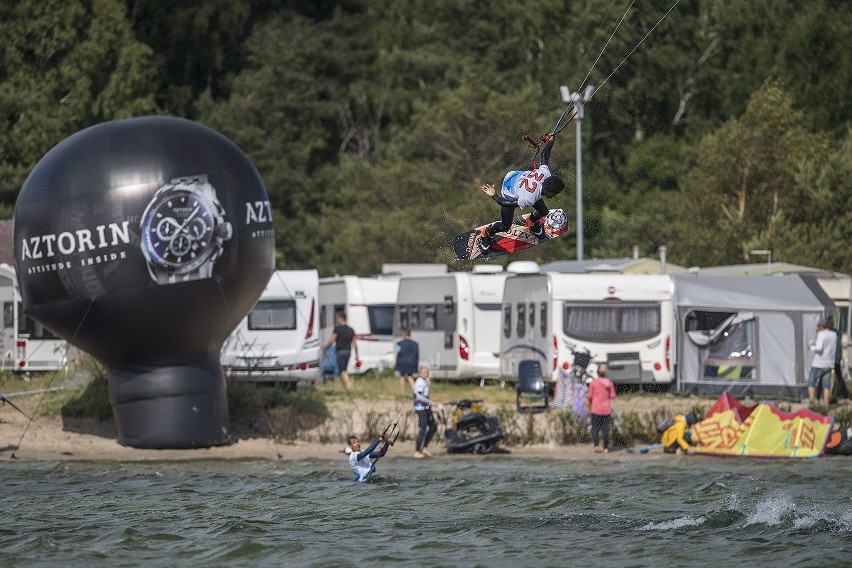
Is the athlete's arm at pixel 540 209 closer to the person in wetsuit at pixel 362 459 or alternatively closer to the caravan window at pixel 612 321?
the person in wetsuit at pixel 362 459

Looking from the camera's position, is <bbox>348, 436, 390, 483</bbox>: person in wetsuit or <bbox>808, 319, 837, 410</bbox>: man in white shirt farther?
<bbox>808, 319, 837, 410</bbox>: man in white shirt

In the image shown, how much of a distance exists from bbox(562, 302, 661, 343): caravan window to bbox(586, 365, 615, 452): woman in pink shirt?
15.8ft

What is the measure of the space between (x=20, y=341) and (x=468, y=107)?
107 feet

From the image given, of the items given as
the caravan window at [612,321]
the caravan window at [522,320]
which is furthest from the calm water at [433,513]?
the caravan window at [522,320]

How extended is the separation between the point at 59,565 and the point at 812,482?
1291 cm

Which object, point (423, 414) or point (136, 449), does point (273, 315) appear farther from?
point (423, 414)

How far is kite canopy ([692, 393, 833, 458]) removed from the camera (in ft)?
96.8

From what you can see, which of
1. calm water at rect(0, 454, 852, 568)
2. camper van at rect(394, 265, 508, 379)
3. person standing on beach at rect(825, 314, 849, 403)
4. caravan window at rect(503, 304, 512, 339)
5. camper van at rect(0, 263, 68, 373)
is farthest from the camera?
camper van at rect(394, 265, 508, 379)

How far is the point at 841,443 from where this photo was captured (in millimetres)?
29656

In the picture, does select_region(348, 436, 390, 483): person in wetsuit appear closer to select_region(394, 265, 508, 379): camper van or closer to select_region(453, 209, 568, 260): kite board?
select_region(453, 209, 568, 260): kite board

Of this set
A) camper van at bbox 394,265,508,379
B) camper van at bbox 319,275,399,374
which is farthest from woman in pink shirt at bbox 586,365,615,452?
camper van at bbox 319,275,399,374

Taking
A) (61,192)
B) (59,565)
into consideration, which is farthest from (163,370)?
(59,565)

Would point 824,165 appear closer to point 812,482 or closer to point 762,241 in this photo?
point 762,241

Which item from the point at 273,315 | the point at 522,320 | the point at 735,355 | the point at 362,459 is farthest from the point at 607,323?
the point at 362,459
